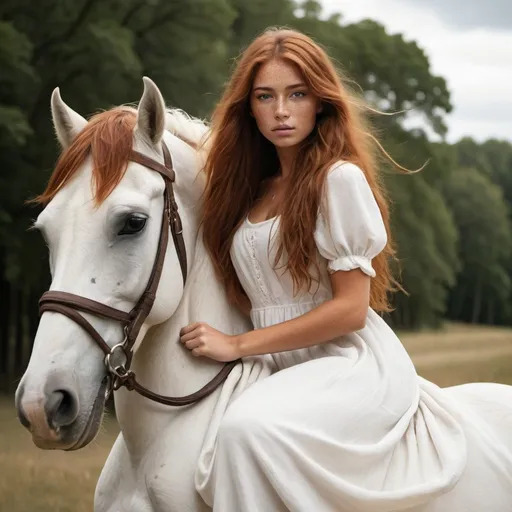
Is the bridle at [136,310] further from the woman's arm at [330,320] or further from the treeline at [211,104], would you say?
the treeline at [211,104]

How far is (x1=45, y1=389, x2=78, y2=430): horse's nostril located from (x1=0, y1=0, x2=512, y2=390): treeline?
3540 mm

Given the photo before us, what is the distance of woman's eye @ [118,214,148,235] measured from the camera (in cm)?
188

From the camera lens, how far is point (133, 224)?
1.89 meters

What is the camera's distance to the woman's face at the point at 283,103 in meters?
2.08

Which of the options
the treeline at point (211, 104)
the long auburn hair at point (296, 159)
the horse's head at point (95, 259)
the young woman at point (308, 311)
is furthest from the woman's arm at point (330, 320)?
the treeline at point (211, 104)

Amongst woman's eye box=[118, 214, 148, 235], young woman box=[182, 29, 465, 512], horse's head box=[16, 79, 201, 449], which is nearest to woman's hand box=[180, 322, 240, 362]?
young woman box=[182, 29, 465, 512]

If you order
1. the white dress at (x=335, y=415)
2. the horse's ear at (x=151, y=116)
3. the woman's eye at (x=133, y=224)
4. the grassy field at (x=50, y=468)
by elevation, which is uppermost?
the horse's ear at (x=151, y=116)

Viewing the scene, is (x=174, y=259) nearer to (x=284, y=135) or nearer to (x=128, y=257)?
(x=128, y=257)

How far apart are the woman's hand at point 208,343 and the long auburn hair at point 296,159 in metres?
0.17

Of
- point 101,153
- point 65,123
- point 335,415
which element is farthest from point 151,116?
point 335,415

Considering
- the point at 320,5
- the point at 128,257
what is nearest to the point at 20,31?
the point at 320,5

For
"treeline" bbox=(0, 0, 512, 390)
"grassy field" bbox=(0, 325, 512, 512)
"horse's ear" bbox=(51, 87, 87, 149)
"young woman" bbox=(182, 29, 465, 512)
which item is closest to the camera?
"young woman" bbox=(182, 29, 465, 512)

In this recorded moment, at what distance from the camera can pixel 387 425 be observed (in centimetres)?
200

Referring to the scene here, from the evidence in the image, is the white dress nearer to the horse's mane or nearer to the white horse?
the white horse
